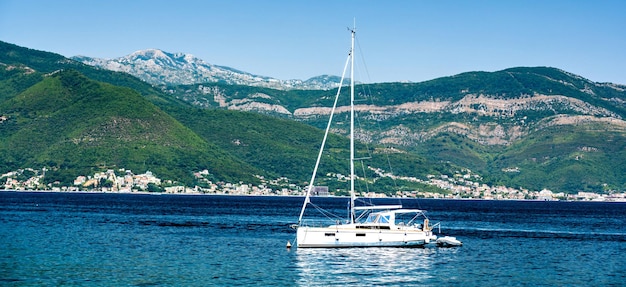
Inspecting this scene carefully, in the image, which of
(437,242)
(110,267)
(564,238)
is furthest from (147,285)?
(564,238)

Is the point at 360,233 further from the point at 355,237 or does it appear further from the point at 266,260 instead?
the point at 266,260

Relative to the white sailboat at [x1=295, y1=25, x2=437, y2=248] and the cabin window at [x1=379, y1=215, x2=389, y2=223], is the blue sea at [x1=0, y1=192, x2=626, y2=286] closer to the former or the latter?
the white sailboat at [x1=295, y1=25, x2=437, y2=248]

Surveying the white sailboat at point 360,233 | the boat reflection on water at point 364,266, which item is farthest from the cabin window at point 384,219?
the boat reflection on water at point 364,266

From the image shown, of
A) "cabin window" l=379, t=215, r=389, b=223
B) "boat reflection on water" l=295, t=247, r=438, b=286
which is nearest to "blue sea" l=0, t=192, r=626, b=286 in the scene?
"boat reflection on water" l=295, t=247, r=438, b=286

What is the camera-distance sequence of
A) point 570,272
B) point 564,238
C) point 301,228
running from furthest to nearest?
point 564,238
point 301,228
point 570,272

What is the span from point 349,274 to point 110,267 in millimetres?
21381

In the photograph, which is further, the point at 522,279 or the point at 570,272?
the point at 570,272

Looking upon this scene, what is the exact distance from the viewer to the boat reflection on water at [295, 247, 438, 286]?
7108 cm

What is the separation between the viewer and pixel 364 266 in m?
79.9

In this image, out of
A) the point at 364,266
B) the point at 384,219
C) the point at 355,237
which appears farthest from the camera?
the point at 384,219

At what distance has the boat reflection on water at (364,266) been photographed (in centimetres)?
7108

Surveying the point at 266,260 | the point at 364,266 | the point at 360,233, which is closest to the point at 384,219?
the point at 360,233

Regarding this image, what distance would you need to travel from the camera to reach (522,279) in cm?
7394

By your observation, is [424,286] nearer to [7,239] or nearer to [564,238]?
[7,239]
